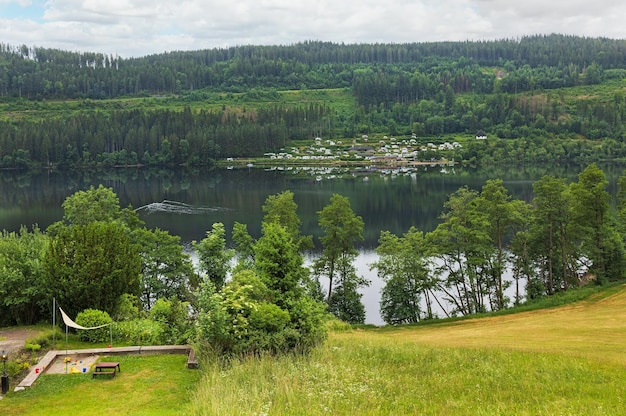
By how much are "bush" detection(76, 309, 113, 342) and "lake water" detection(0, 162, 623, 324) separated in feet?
69.1

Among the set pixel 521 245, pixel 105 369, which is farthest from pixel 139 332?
pixel 521 245

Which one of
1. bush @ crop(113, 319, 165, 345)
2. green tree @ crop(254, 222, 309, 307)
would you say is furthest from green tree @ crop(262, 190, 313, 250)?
green tree @ crop(254, 222, 309, 307)

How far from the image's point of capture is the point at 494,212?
4144cm

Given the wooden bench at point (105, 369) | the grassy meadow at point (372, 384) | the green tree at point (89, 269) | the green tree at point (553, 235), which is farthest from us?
the green tree at point (553, 235)

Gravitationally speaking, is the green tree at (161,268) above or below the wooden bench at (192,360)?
below

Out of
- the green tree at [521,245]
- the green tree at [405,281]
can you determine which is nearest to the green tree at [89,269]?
the green tree at [405,281]

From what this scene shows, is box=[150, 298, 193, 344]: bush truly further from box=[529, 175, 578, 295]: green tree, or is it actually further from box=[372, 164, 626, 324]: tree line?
box=[529, 175, 578, 295]: green tree

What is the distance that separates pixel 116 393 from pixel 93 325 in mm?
7608

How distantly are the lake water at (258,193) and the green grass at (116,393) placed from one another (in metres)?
23.6

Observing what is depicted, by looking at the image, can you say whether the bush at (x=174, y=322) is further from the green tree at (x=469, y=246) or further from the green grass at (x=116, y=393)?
the green tree at (x=469, y=246)

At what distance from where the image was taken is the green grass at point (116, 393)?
674 inches

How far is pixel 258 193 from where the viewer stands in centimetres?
10144

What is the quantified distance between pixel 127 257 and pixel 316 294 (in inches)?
599

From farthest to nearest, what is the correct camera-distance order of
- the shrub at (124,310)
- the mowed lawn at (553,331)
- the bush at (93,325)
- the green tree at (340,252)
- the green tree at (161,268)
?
the green tree at (340,252)
the green tree at (161,268)
the shrub at (124,310)
the bush at (93,325)
the mowed lawn at (553,331)
